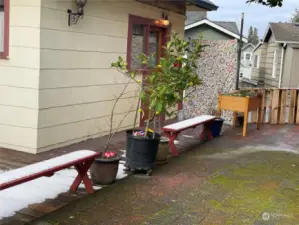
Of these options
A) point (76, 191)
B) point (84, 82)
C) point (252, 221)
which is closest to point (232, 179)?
point (252, 221)

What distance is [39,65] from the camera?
5859mm

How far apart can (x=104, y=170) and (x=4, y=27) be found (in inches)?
108

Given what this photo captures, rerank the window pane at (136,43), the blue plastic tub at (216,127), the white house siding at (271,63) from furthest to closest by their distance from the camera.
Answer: the white house siding at (271,63) → the window pane at (136,43) → the blue plastic tub at (216,127)

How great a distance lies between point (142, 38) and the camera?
8.60 m

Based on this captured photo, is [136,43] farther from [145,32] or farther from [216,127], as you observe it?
[216,127]

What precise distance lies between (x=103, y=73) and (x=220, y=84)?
10.5 ft

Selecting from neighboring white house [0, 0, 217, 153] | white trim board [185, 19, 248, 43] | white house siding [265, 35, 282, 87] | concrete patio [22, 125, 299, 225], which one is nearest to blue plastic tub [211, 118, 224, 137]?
concrete patio [22, 125, 299, 225]

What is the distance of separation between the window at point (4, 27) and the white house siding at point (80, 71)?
57cm

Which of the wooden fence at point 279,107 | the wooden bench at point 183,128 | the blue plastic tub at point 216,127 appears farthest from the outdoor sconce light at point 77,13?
the wooden fence at point 279,107

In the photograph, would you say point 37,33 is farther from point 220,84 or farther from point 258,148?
point 220,84

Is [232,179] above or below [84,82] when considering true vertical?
below

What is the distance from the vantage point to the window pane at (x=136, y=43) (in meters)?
8.31

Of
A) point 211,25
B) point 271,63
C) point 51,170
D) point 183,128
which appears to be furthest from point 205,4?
point 271,63

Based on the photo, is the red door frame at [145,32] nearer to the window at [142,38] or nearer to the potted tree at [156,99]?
the window at [142,38]
